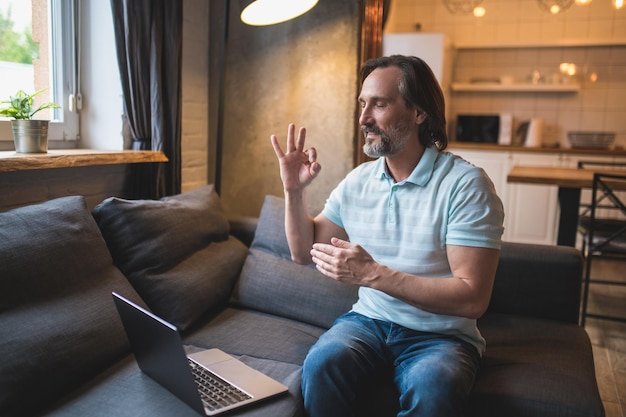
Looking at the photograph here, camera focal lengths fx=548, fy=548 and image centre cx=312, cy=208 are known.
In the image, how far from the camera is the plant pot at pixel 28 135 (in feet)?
6.41

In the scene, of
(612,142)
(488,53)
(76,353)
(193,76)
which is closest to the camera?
(76,353)

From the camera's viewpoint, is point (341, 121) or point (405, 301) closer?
point (405, 301)

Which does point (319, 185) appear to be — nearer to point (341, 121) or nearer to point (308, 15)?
point (341, 121)

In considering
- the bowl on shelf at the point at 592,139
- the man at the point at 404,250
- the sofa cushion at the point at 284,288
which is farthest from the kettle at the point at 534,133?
the man at the point at 404,250

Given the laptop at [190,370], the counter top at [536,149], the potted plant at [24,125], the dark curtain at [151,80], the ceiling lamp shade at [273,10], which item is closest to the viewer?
the laptop at [190,370]

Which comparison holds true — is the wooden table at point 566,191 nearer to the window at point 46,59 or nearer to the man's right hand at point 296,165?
the man's right hand at point 296,165

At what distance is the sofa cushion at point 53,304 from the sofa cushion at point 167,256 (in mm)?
110

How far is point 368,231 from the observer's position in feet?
5.61

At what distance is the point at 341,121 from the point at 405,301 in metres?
1.78

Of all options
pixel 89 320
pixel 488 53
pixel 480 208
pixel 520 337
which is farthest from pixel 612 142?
pixel 89 320

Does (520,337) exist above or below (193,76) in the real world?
below

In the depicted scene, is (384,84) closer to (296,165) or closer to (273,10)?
(296,165)

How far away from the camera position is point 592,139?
4.93m

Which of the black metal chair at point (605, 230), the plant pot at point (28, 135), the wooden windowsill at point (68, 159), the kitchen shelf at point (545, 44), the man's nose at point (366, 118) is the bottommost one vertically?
the black metal chair at point (605, 230)
